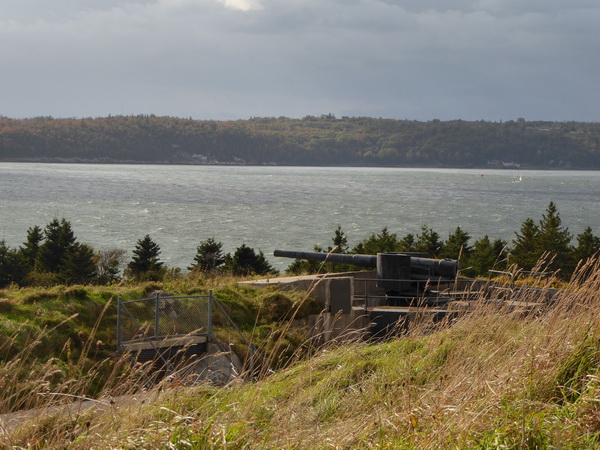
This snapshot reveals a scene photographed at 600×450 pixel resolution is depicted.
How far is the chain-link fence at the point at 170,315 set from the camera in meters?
12.4

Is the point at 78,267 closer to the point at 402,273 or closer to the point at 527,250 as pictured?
the point at 402,273

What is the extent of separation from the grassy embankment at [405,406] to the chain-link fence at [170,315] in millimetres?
6395

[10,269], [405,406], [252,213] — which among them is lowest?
[252,213]

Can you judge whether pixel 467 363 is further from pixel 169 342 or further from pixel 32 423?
pixel 169 342

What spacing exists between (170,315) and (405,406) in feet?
29.0

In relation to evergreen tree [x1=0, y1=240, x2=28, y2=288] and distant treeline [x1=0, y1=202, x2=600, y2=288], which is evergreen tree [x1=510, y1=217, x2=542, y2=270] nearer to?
distant treeline [x1=0, y1=202, x2=600, y2=288]

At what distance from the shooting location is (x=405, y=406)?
4.54 metres

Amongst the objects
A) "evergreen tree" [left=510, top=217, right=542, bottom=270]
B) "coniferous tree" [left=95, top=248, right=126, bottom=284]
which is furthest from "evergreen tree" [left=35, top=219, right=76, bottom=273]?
"evergreen tree" [left=510, top=217, right=542, bottom=270]

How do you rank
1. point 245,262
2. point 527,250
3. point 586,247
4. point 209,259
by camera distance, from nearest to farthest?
1. point 245,262
2. point 209,259
3. point 586,247
4. point 527,250

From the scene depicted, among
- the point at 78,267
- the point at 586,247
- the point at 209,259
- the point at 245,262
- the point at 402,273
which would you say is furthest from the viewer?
the point at 586,247

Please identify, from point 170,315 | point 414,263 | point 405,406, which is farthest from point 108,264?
point 405,406

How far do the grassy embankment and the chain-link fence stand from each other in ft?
21.0

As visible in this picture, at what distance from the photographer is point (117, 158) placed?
197 m

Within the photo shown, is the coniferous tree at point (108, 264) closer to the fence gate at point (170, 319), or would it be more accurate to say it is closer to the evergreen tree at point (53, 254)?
the evergreen tree at point (53, 254)
